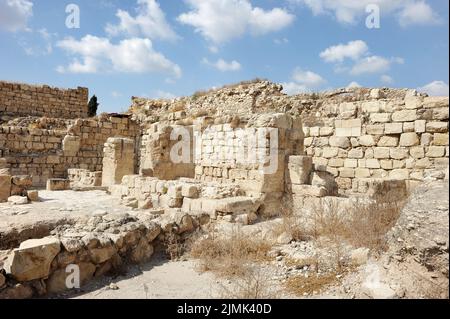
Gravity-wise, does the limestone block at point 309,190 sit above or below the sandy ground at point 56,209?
above

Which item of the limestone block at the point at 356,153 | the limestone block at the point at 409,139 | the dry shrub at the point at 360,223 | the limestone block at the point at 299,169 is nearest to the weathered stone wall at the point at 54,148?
the limestone block at the point at 299,169

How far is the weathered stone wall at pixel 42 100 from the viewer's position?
17688 millimetres

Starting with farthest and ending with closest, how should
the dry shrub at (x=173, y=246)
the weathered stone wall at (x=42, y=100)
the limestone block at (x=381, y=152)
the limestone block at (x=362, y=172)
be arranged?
the weathered stone wall at (x=42, y=100) < the limestone block at (x=362, y=172) < the limestone block at (x=381, y=152) < the dry shrub at (x=173, y=246)

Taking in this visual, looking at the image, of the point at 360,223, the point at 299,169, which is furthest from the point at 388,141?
the point at 360,223

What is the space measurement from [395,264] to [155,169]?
24.9 feet

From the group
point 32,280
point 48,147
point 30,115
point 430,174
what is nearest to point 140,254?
point 32,280

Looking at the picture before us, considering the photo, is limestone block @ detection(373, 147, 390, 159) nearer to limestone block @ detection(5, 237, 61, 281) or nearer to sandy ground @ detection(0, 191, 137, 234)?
sandy ground @ detection(0, 191, 137, 234)

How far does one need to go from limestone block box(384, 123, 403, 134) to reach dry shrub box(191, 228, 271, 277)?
5.28m

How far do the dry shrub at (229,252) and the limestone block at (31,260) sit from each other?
184 centimetres

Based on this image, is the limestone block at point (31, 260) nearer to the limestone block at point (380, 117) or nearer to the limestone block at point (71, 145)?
the limestone block at point (380, 117)

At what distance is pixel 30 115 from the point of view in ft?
59.7

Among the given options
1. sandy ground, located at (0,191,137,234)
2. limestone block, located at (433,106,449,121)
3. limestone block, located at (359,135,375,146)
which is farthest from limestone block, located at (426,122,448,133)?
sandy ground, located at (0,191,137,234)

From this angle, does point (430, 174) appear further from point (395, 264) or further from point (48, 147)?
point (48, 147)

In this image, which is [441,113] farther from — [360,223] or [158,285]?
[158,285]
